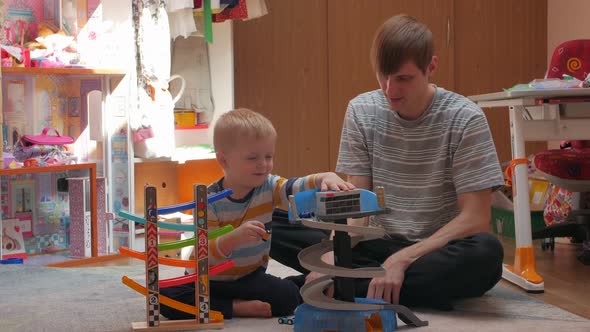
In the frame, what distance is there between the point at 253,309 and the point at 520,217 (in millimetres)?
1013

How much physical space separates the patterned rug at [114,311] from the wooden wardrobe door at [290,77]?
181 centimetres

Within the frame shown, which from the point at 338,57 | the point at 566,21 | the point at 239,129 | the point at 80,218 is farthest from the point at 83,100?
the point at 566,21

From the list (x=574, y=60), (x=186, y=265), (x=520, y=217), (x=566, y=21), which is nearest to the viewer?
(x=186, y=265)

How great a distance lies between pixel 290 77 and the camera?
14.6ft

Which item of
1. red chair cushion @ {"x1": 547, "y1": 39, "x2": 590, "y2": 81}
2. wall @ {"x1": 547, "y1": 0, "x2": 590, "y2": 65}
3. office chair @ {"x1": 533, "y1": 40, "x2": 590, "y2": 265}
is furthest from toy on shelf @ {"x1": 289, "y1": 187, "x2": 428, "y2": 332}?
wall @ {"x1": 547, "y1": 0, "x2": 590, "y2": 65}

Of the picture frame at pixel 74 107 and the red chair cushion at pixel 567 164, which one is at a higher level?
the picture frame at pixel 74 107

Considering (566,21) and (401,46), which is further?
(566,21)

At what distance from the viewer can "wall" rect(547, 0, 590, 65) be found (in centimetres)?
438

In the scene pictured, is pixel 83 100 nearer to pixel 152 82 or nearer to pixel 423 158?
pixel 152 82

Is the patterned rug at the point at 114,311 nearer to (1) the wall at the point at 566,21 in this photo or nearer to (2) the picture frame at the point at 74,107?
(2) the picture frame at the point at 74,107

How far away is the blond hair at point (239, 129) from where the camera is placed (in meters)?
1.96

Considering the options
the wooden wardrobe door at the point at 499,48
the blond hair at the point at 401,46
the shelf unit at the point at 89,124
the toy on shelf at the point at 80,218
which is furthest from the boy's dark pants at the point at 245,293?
the wooden wardrobe door at the point at 499,48

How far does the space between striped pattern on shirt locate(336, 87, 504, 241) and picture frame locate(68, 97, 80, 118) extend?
1724mm

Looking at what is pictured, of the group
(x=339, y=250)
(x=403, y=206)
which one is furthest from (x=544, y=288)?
(x=339, y=250)
